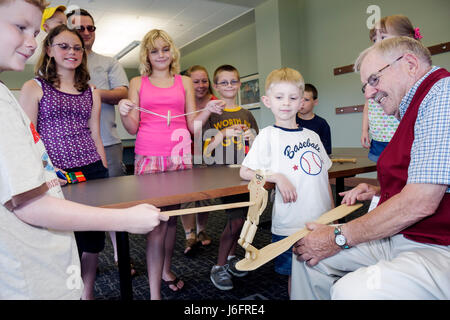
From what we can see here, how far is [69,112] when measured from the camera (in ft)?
5.41

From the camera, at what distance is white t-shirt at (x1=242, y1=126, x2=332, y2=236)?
1547 millimetres

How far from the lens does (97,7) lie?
19.7ft

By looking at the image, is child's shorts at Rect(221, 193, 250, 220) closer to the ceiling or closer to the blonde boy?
the blonde boy

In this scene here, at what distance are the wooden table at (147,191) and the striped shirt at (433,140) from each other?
0.69 metres

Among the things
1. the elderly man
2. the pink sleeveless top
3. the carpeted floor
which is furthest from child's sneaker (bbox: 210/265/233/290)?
the elderly man

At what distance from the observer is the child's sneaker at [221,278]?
2104 millimetres

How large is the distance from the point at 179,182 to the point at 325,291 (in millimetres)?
792

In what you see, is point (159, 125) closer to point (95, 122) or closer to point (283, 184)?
point (95, 122)

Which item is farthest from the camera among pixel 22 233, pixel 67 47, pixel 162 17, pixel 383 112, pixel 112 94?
pixel 162 17

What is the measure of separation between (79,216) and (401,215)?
94 cm

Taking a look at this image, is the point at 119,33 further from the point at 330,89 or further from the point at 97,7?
the point at 330,89

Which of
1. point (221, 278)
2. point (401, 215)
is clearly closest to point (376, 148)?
point (401, 215)

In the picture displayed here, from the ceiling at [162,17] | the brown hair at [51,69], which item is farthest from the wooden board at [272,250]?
the ceiling at [162,17]

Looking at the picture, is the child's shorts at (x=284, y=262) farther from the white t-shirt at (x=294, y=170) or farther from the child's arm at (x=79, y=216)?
the child's arm at (x=79, y=216)
